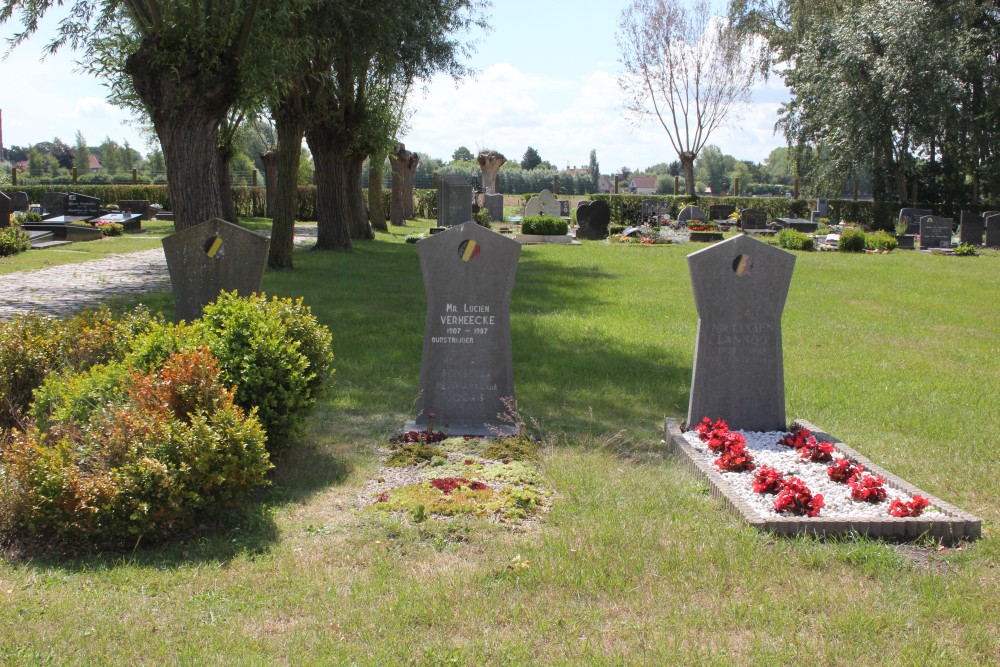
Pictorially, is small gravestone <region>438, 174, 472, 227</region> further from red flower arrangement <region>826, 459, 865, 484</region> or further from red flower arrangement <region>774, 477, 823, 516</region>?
red flower arrangement <region>774, 477, 823, 516</region>

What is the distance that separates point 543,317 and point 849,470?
276 inches

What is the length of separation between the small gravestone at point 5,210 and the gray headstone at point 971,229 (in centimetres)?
2667

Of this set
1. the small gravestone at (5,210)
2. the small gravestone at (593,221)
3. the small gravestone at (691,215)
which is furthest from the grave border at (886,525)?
the small gravestone at (691,215)

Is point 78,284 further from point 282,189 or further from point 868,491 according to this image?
point 868,491

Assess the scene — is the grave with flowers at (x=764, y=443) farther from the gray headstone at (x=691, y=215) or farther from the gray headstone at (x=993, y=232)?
the gray headstone at (x=691, y=215)

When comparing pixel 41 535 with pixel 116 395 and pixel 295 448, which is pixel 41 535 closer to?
pixel 116 395

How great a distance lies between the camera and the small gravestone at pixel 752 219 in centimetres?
3133

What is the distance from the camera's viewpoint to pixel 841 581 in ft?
13.2

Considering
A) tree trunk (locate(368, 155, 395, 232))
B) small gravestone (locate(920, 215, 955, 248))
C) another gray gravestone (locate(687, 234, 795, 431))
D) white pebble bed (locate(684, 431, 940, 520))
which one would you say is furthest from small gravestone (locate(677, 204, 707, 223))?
white pebble bed (locate(684, 431, 940, 520))

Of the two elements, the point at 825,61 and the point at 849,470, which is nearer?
the point at 849,470

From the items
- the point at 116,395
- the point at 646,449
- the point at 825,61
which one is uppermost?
the point at 825,61

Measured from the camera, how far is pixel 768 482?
16.6 ft

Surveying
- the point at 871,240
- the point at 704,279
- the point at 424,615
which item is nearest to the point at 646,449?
the point at 704,279

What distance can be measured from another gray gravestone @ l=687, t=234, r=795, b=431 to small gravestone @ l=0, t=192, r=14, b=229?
19636 mm
